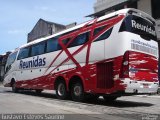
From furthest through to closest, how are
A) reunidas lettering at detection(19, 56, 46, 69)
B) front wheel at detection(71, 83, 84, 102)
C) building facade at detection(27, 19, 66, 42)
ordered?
1. building facade at detection(27, 19, 66, 42)
2. reunidas lettering at detection(19, 56, 46, 69)
3. front wheel at detection(71, 83, 84, 102)

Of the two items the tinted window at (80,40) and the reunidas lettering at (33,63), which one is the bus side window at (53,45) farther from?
the tinted window at (80,40)

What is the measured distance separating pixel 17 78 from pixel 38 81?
145 inches

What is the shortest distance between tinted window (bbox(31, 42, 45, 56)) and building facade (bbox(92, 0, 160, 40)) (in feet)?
31.7

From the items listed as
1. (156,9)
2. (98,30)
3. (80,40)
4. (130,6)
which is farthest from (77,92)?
(130,6)

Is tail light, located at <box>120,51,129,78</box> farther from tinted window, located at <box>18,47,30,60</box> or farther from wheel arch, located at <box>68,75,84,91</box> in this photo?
tinted window, located at <box>18,47,30,60</box>

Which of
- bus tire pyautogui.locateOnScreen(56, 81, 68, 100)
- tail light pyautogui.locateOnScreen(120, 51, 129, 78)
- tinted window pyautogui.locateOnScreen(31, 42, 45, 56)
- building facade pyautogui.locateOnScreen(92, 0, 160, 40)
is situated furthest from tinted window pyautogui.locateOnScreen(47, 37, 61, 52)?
building facade pyautogui.locateOnScreen(92, 0, 160, 40)

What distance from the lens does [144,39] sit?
46.2 ft

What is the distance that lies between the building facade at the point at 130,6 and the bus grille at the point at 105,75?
472 inches

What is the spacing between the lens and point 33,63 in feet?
65.6

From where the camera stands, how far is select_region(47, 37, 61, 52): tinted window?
1735 centimetres

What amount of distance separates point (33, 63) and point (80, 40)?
215 inches

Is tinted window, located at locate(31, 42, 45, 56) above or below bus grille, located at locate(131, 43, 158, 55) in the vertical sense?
above

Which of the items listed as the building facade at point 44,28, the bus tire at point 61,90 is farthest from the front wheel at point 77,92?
the building facade at point 44,28

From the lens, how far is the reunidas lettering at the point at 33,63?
61.5 ft
